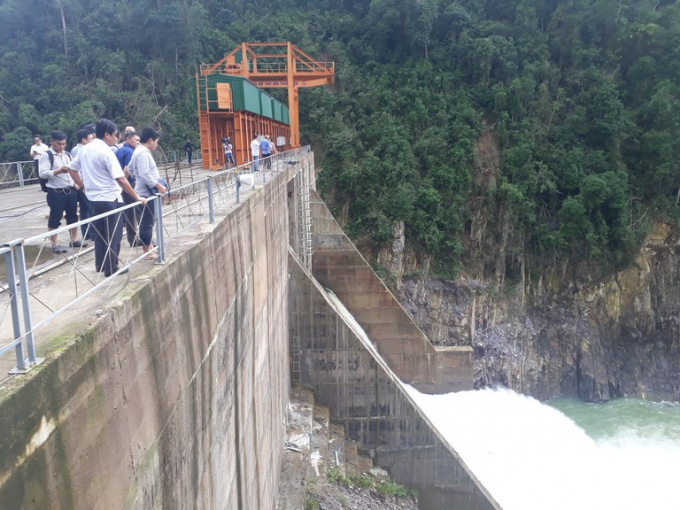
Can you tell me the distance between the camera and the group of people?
4.07 meters

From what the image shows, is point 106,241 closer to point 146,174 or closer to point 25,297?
point 146,174

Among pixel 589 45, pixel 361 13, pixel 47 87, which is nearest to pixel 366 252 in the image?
pixel 589 45

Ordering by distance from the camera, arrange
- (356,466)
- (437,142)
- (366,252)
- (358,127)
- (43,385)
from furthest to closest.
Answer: (358,127) < (437,142) < (366,252) < (356,466) < (43,385)

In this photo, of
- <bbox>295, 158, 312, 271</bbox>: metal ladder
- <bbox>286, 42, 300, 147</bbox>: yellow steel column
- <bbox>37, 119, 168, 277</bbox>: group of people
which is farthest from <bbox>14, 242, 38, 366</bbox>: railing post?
<bbox>286, 42, 300, 147</bbox>: yellow steel column

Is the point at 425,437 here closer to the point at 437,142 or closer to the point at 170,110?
the point at 437,142

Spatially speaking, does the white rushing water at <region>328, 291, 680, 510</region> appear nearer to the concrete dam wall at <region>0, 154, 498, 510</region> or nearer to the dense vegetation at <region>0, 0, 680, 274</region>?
the concrete dam wall at <region>0, 154, 498, 510</region>

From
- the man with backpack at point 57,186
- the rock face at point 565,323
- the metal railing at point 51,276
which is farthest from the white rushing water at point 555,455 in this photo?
the man with backpack at point 57,186

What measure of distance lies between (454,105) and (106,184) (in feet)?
72.9

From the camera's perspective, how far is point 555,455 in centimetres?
1645

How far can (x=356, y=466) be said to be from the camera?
12547 millimetres

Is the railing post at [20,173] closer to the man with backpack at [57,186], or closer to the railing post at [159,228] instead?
the man with backpack at [57,186]

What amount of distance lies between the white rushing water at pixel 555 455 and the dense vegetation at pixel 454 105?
6.20 meters

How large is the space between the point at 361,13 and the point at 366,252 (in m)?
18.1

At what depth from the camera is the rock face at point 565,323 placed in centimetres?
2056
